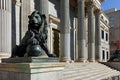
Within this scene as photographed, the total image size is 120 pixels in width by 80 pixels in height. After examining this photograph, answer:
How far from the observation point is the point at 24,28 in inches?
712

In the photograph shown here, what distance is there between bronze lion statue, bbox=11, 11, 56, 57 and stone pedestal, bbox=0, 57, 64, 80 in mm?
440

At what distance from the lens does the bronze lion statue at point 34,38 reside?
8.08 metres

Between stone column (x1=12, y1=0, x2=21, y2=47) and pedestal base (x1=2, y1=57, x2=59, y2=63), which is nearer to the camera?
pedestal base (x1=2, y1=57, x2=59, y2=63)

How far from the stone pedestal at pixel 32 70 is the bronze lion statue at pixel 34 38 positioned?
440 mm

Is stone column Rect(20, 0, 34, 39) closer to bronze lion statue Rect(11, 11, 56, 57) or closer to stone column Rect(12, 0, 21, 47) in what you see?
stone column Rect(12, 0, 21, 47)

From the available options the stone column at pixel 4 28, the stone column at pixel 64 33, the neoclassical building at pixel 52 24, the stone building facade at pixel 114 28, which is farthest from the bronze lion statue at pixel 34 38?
the stone building facade at pixel 114 28

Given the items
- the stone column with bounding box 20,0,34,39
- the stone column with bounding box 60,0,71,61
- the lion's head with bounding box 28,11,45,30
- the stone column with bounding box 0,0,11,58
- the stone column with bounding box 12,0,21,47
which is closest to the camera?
the lion's head with bounding box 28,11,45,30

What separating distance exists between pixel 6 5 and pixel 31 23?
380 cm

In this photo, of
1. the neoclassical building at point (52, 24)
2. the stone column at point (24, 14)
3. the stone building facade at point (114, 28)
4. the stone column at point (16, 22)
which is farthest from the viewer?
the stone building facade at point (114, 28)

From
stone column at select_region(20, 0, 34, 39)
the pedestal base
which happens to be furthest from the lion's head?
stone column at select_region(20, 0, 34, 39)

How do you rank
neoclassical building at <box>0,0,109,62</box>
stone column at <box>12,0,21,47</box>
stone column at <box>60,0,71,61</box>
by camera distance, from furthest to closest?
stone column at <box>60,0,71,61</box>, stone column at <box>12,0,21,47</box>, neoclassical building at <box>0,0,109,62</box>

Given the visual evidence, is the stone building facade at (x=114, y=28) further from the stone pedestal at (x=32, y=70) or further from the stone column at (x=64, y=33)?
the stone pedestal at (x=32, y=70)

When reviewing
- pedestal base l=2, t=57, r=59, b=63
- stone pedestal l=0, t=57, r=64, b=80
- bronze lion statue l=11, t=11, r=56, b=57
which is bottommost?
stone pedestal l=0, t=57, r=64, b=80

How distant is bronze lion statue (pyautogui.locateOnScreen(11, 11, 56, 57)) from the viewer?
318 inches
